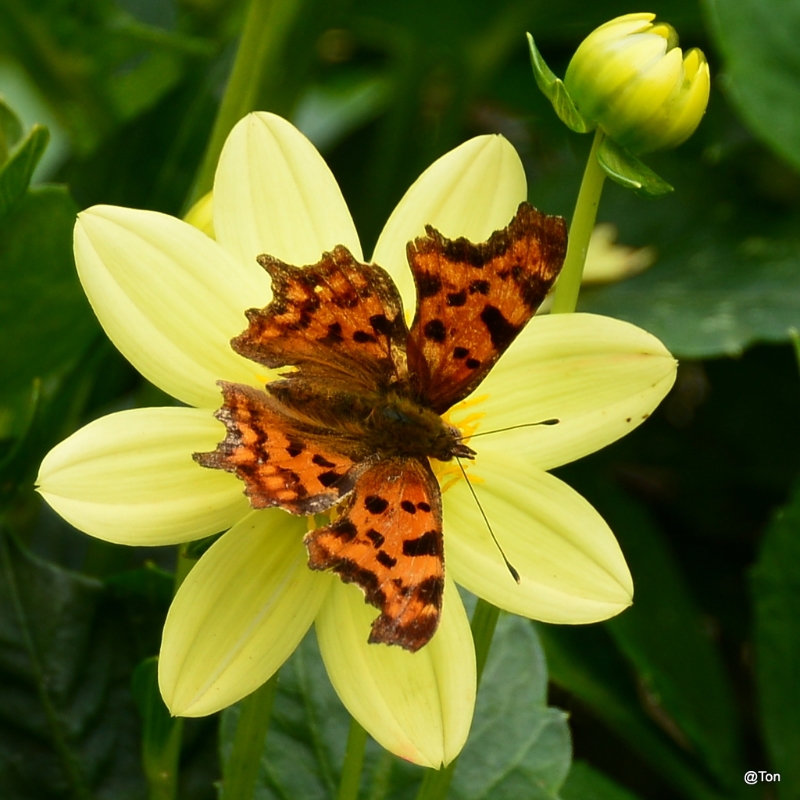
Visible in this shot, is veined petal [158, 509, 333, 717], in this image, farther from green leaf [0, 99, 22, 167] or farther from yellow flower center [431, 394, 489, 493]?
green leaf [0, 99, 22, 167]

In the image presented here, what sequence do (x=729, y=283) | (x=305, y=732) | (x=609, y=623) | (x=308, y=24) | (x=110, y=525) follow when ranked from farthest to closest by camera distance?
(x=729, y=283) < (x=308, y=24) < (x=609, y=623) < (x=305, y=732) < (x=110, y=525)

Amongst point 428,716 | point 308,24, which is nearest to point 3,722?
point 428,716

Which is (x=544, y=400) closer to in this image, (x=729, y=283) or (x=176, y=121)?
(x=729, y=283)

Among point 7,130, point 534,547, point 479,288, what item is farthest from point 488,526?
point 7,130

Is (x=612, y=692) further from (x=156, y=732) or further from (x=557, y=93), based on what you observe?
(x=557, y=93)

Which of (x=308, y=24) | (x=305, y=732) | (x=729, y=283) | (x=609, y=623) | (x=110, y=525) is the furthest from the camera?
(x=729, y=283)

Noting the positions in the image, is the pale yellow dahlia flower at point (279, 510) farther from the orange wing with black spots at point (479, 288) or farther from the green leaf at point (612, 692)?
the green leaf at point (612, 692)

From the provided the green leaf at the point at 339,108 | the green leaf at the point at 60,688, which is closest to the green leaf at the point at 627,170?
the green leaf at the point at 60,688
